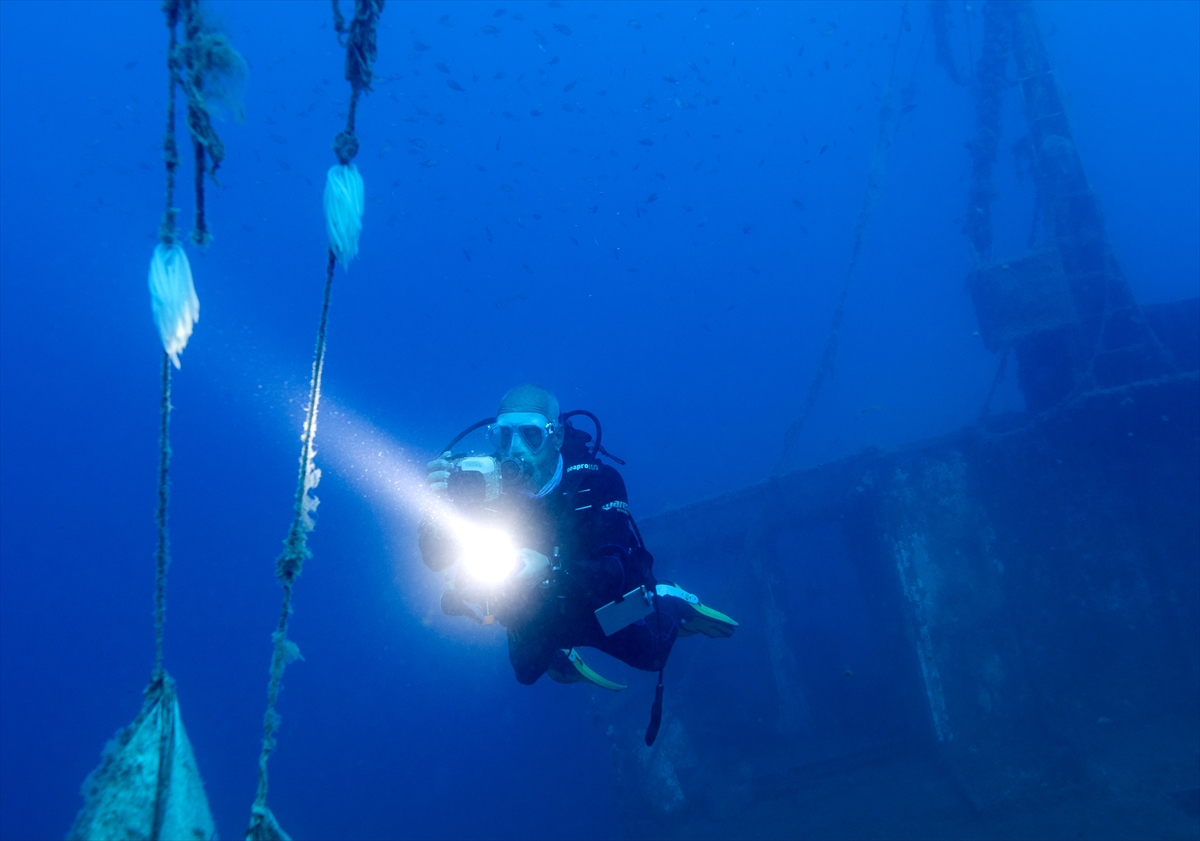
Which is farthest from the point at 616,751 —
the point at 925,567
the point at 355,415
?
the point at 355,415

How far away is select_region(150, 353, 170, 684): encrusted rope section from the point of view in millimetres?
1191

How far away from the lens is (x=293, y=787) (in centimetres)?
1984

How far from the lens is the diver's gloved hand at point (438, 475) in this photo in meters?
2.90

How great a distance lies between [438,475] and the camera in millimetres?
2928

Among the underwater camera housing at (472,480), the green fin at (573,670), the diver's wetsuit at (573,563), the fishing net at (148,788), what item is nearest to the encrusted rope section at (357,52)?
the fishing net at (148,788)

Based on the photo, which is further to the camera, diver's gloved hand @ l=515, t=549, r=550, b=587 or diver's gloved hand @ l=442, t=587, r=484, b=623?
diver's gloved hand @ l=442, t=587, r=484, b=623

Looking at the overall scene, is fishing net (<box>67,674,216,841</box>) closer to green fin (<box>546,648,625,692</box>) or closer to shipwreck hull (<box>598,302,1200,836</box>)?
green fin (<box>546,648,625,692</box>)

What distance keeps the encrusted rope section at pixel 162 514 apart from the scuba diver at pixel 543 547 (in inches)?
63.0


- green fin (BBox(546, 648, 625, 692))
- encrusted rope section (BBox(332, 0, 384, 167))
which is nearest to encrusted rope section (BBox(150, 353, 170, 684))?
encrusted rope section (BBox(332, 0, 384, 167))

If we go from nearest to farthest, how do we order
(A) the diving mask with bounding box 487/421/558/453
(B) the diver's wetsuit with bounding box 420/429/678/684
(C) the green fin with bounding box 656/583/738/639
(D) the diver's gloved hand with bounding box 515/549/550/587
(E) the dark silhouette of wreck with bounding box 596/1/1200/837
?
1. (D) the diver's gloved hand with bounding box 515/549/550/587
2. (B) the diver's wetsuit with bounding box 420/429/678/684
3. (A) the diving mask with bounding box 487/421/558/453
4. (C) the green fin with bounding box 656/583/738/639
5. (E) the dark silhouette of wreck with bounding box 596/1/1200/837

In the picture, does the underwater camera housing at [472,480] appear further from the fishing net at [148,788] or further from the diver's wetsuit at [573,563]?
the fishing net at [148,788]

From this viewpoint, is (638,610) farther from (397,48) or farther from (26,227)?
(26,227)

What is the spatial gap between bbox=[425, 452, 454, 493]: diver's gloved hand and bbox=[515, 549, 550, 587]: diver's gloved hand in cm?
50

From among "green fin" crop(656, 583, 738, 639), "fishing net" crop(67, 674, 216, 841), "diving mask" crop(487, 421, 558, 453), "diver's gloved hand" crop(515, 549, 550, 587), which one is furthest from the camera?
"green fin" crop(656, 583, 738, 639)
